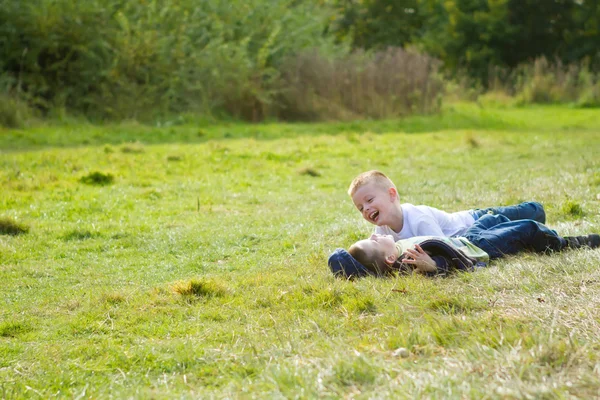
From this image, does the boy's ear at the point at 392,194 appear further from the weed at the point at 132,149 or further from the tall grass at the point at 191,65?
the tall grass at the point at 191,65

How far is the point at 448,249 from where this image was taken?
501 centimetres

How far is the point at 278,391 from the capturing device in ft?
10.4

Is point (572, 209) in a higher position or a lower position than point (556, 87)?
lower

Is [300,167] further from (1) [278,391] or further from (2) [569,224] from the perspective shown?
(1) [278,391]

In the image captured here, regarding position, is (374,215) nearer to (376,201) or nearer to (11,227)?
(376,201)

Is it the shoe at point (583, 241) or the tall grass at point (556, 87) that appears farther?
the tall grass at point (556, 87)

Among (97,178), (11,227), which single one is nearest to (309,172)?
(97,178)

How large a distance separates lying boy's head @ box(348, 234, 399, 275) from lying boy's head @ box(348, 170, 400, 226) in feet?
1.18

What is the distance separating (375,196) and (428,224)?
0.43m

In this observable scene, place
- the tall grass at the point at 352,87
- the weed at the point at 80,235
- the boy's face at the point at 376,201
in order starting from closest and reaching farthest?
the boy's face at the point at 376,201 < the weed at the point at 80,235 < the tall grass at the point at 352,87

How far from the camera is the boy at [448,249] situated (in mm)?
5039

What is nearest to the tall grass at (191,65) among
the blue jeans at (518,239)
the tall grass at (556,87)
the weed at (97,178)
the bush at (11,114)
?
the bush at (11,114)

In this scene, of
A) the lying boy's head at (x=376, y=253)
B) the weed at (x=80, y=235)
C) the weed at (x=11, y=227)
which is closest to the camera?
the lying boy's head at (x=376, y=253)

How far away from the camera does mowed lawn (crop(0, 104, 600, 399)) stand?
3301mm
